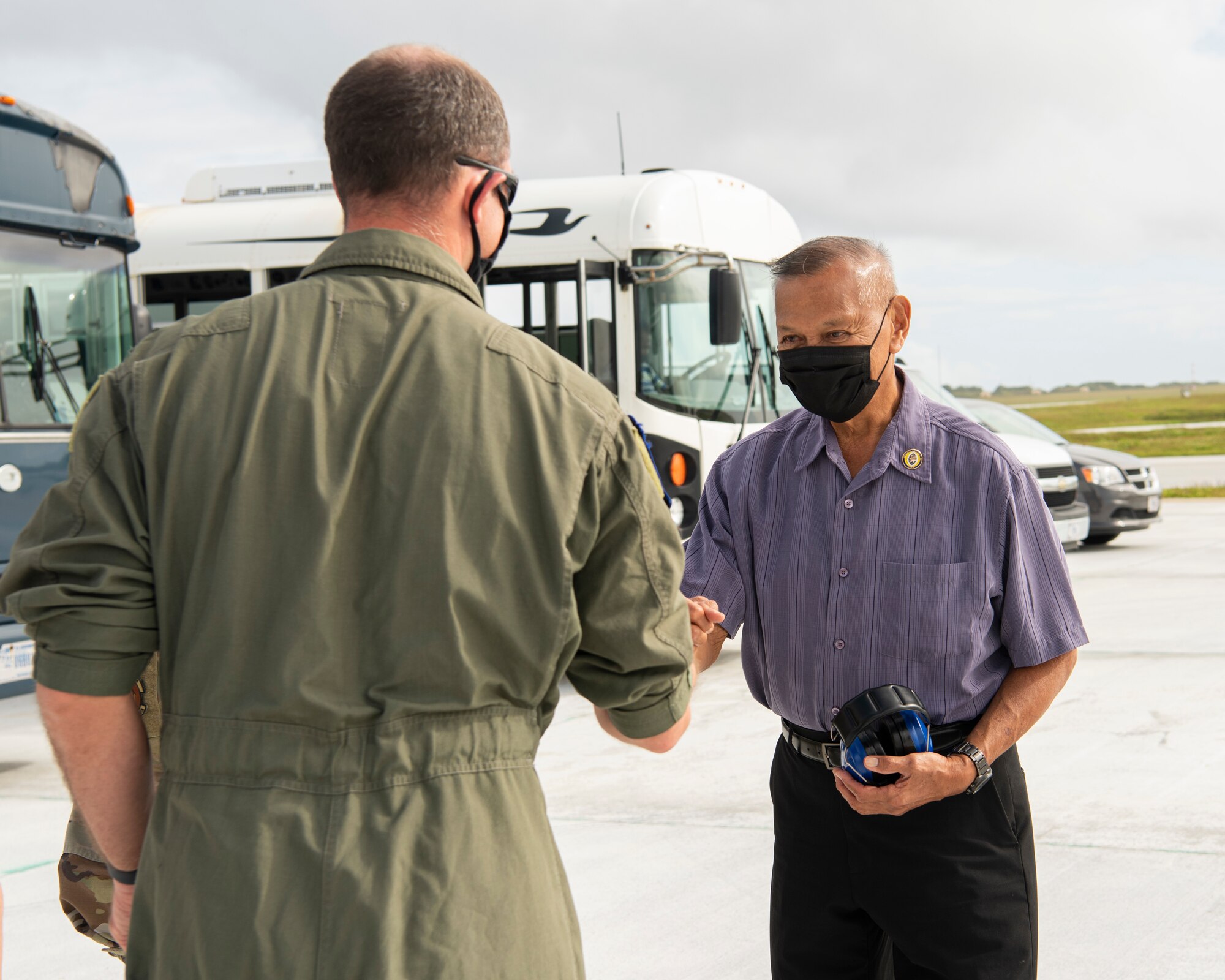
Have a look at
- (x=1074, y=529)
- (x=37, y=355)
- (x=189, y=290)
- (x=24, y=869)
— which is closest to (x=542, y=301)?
(x=189, y=290)

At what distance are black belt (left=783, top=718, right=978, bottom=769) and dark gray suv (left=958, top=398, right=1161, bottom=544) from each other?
491 inches

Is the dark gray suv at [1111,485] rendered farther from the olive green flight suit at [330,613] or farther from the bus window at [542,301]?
the olive green flight suit at [330,613]

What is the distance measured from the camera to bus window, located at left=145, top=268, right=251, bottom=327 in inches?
419

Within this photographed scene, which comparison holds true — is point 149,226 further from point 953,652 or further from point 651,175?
point 953,652

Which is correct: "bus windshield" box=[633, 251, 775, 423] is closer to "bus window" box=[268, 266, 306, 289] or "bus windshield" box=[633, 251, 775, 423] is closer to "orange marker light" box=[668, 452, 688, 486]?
"orange marker light" box=[668, 452, 688, 486]

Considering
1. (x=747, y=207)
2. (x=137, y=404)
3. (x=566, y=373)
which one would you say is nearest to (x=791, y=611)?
(x=566, y=373)

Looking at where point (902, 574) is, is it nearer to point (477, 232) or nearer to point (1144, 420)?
point (477, 232)

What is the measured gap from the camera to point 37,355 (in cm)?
768

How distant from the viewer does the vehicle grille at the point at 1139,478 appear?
1465cm

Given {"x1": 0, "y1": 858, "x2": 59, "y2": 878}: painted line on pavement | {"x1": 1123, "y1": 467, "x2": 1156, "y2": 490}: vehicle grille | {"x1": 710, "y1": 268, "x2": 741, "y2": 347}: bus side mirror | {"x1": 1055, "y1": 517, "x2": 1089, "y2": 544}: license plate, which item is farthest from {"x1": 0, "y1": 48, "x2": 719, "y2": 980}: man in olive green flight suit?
{"x1": 1123, "y1": 467, "x2": 1156, "y2": 490}: vehicle grille

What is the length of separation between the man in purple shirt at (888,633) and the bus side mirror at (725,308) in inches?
260

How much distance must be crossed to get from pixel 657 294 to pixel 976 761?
7.46m

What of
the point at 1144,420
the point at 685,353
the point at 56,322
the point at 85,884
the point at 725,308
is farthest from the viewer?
the point at 1144,420

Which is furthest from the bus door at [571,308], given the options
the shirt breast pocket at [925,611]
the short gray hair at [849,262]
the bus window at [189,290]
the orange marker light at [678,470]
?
the shirt breast pocket at [925,611]
